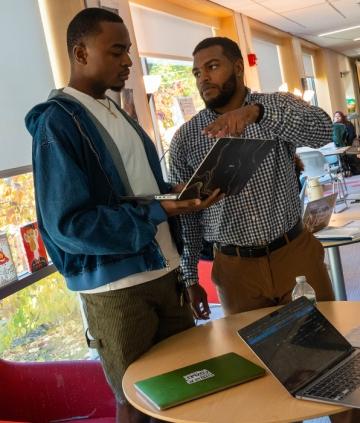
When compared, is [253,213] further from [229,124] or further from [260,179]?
[229,124]

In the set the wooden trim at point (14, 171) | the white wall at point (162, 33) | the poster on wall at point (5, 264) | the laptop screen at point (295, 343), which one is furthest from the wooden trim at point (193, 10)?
the laptop screen at point (295, 343)

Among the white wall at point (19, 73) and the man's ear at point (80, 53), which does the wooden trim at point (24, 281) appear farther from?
the man's ear at point (80, 53)

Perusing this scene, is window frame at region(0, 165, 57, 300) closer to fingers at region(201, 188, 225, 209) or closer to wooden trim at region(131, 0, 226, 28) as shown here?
fingers at region(201, 188, 225, 209)

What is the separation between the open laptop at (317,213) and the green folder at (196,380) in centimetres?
142

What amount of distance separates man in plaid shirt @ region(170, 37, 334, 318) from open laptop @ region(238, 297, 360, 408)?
0.60m

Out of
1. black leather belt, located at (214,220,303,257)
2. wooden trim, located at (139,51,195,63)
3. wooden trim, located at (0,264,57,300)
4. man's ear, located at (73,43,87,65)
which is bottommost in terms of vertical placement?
wooden trim, located at (0,264,57,300)

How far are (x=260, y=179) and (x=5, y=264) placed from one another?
148 centimetres

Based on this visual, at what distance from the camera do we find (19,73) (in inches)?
121

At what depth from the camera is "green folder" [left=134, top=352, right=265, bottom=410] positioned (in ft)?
4.07

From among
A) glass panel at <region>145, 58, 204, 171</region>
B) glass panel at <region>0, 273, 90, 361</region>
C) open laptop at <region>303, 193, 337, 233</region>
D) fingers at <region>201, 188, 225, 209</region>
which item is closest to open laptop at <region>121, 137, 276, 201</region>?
fingers at <region>201, 188, 225, 209</region>

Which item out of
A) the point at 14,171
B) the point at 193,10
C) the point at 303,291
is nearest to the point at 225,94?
the point at 303,291

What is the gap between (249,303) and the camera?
199 cm

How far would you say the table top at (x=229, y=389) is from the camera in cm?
112

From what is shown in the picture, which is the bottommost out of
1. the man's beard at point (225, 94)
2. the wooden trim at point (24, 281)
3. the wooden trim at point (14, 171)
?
the wooden trim at point (24, 281)
